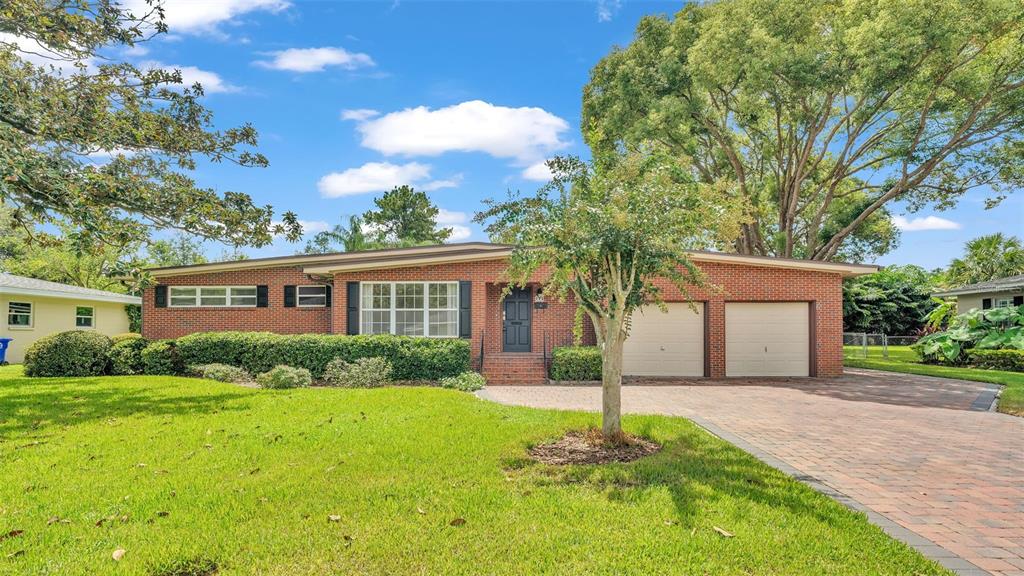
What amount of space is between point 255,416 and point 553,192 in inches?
221

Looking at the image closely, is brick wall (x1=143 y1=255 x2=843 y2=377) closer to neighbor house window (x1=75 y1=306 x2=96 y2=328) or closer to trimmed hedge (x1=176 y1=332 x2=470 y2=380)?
trimmed hedge (x1=176 y1=332 x2=470 y2=380)

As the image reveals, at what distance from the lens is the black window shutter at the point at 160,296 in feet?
55.1

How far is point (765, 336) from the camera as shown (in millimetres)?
14695

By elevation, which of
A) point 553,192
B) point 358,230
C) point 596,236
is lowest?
point 596,236

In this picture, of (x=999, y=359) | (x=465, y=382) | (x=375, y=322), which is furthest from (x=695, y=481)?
(x=999, y=359)

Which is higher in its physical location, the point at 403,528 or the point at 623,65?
the point at 623,65

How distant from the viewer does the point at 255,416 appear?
8039mm

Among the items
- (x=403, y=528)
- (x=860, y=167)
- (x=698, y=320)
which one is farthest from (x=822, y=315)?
(x=403, y=528)

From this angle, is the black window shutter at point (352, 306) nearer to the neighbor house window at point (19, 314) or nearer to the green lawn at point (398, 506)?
the green lawn at point (398, 506)

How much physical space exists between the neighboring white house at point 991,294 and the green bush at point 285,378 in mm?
25645

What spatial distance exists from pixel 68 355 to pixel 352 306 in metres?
7.15

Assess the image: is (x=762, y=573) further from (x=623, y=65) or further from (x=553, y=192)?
(x=623, y=65)

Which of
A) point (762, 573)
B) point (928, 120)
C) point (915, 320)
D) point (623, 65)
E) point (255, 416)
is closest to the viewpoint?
point (762, 573)

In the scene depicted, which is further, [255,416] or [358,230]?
[358,230]
